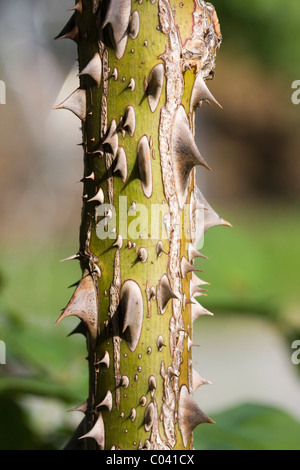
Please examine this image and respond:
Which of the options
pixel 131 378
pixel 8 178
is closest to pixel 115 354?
pixel 131 378

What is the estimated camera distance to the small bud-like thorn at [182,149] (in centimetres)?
24

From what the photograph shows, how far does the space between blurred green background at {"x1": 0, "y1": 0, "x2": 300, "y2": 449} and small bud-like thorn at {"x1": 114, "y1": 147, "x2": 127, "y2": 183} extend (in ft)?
0.77

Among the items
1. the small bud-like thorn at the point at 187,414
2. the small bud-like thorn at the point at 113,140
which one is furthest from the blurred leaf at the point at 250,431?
the small bud-like thorn at the point at 113,140

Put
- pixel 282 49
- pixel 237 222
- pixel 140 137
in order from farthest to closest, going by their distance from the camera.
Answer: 1. pixel 237 222
2. pixel 282 49
3. pixel 140 137

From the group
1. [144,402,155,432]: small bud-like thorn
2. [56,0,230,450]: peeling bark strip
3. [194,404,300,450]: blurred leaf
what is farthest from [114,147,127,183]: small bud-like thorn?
[194,404,300,450]: blurred leaf

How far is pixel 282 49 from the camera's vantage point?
176 cm

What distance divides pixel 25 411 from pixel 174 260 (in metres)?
0.31

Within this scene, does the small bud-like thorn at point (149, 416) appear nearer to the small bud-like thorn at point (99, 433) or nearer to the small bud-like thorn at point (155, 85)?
the small bud-like thorn at point (99, 433)

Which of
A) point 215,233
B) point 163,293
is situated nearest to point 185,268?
point 163,293

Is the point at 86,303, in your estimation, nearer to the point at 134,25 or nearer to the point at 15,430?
the point at 134,25

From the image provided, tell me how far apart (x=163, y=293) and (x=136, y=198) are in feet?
0.14

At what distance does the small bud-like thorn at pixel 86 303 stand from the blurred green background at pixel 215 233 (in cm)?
19
